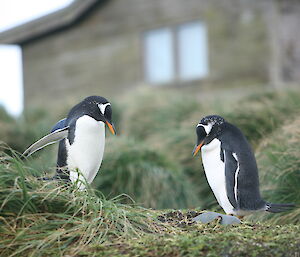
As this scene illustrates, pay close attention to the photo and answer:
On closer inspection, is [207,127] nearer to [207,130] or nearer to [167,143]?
[207,130]

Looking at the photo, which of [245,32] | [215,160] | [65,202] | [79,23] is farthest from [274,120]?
[79,23]

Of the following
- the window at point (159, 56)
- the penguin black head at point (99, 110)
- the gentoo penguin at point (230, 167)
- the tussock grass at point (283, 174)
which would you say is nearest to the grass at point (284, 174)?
the tussock grass at point (283, 174)

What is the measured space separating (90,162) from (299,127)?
8.41ft

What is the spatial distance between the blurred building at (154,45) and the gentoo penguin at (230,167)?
26.4ft

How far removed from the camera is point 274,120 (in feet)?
23.5

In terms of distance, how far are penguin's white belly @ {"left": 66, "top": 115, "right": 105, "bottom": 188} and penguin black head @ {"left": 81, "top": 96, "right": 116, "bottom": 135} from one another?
0.03m

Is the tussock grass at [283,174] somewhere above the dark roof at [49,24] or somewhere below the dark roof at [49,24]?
below

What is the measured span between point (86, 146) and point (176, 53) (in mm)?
9596

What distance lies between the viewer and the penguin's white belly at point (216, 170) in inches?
156

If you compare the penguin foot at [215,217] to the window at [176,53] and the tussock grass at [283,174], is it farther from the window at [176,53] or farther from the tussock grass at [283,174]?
the window at [176,53]

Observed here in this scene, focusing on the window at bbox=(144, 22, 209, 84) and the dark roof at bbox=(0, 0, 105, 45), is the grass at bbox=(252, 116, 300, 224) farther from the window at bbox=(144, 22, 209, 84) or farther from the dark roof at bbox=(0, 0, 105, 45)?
the dark roof at bbox=(0, 0, 105, 45)

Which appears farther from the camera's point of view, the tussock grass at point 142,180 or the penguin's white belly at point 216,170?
the tussock grass at point 142,180

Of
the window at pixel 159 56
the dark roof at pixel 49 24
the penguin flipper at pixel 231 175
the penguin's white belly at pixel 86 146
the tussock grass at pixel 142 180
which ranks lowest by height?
the tussock grass at pixel 142 180

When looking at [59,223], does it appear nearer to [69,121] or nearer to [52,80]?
[69,121]
